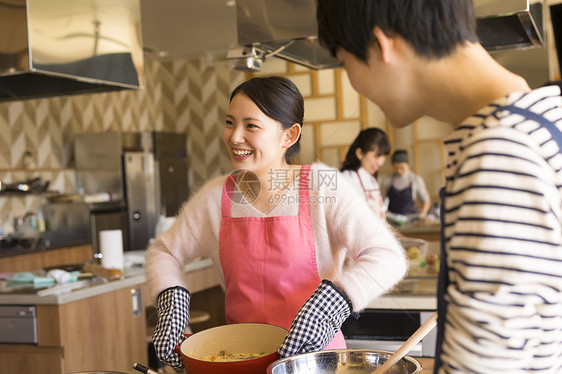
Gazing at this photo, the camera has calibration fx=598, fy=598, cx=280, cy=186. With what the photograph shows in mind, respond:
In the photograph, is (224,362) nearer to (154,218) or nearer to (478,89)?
(478,89)

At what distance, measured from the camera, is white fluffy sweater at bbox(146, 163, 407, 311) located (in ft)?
3.44

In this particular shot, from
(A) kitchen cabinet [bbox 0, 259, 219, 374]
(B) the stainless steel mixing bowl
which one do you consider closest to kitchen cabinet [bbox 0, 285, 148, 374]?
(A) kitchen cabinet [bbox 0, 259, 219, 374]

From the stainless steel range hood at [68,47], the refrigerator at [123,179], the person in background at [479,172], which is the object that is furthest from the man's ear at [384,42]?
the refrigerator at [123,179]

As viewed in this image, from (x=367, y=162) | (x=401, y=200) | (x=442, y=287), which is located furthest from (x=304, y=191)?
(x=401, y=200)

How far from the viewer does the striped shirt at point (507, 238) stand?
1.73ft

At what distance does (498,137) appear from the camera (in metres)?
0.53

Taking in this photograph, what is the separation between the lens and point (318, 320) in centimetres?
96

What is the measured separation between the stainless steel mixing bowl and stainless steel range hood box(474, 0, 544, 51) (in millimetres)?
928

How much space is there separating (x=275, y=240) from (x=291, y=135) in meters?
0.23

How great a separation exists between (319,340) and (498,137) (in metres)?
0.53

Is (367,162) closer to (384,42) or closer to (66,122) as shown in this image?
(384,42)

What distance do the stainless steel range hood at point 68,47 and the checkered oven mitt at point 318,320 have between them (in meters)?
1.43

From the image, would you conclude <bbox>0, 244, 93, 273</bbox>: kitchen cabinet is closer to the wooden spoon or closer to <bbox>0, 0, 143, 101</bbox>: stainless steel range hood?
<bbox>0, 0, 143, 101</bbox>: stainless steel range hood

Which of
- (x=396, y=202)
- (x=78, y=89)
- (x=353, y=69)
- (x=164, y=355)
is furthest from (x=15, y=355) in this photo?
(x=396, y=202)
